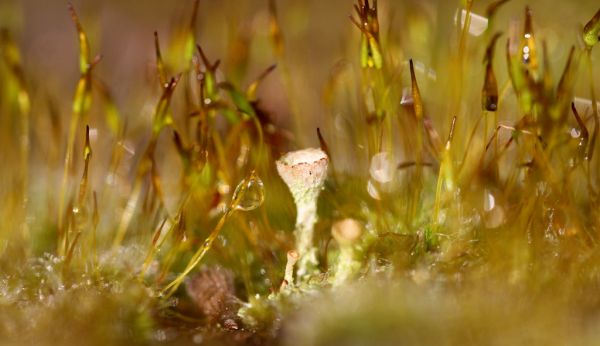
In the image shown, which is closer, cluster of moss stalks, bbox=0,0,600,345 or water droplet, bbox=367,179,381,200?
cluster of moss stalks, bbox=0,0,600,345

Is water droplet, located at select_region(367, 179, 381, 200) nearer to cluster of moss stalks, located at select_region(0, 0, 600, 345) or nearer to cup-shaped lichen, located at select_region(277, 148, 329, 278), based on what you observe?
cluster of moss stalks, located at select_region(0, 0, 600, 345)

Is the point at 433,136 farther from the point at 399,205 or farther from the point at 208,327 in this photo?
the point at 208,327

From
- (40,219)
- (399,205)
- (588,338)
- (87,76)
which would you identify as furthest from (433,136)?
(40,219)

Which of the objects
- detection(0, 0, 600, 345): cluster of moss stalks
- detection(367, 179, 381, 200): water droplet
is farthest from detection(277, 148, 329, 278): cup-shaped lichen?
detection(367, 179, 381, 200): water droplet

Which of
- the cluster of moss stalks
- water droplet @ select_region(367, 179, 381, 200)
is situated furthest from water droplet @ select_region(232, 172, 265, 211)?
water droplet @ select_region(367, 179, 381, 200)

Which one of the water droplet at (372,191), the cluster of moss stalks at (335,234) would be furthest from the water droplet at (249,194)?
the water droplet at (372,191)

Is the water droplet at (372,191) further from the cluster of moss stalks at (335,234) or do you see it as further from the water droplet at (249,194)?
the water droplet at (249,194)
